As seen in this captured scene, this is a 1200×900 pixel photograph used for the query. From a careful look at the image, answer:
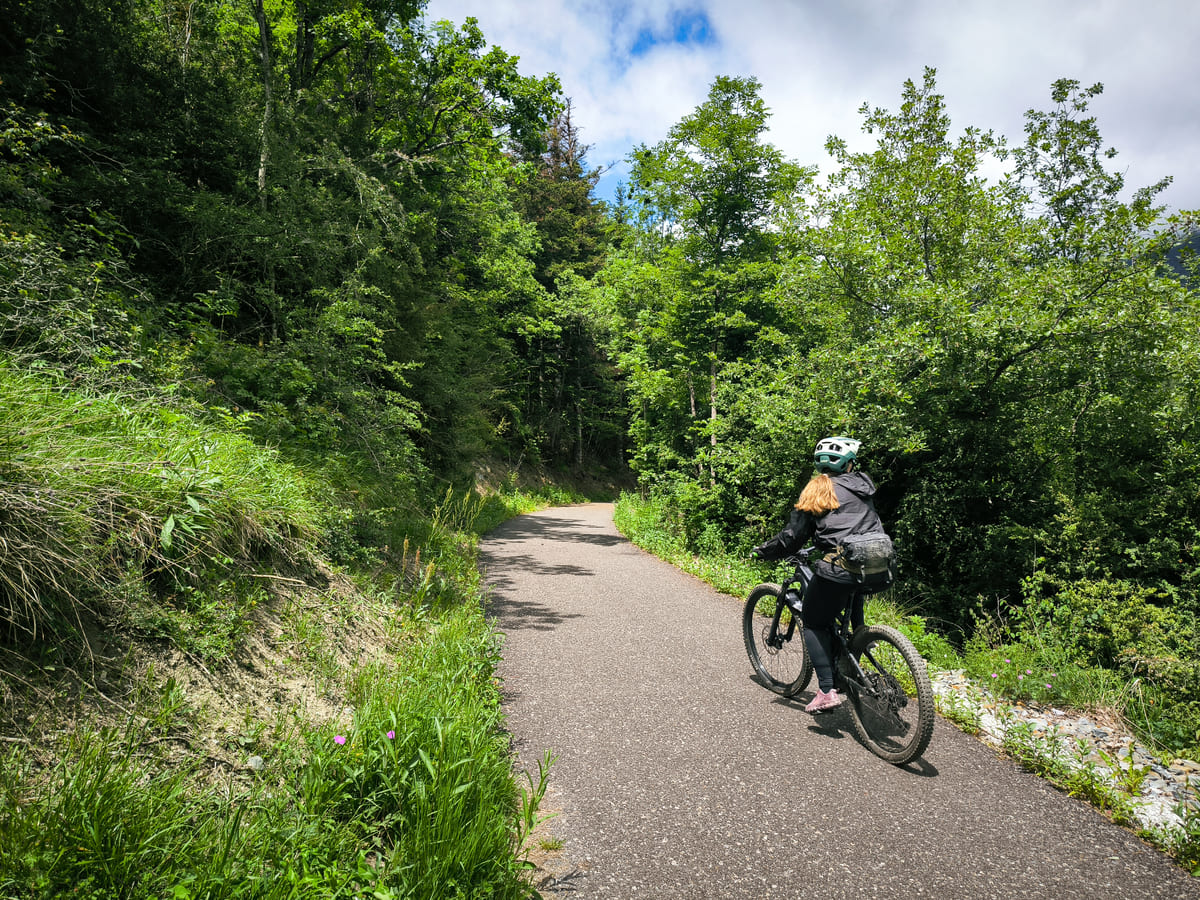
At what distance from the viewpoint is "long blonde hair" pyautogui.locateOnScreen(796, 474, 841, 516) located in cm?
393

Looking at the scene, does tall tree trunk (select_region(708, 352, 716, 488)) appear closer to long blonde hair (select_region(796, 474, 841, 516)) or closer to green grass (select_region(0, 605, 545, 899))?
long blonde hair (select_region(796, 474, 841, 516))

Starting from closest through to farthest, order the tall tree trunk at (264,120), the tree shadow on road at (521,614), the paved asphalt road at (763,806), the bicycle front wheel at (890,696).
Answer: the paved asphalt road at (763,806) → the bicycle front wheel at (890,696) → the tree shadow on road at (521,614) → the tall tree trunk at (264,120)

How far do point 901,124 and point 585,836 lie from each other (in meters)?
13.8

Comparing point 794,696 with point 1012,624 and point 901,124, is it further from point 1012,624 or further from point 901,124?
point 901,124

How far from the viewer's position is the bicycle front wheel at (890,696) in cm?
336

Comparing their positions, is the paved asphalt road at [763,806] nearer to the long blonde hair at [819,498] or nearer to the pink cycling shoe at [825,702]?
the pink cycling shoe at [825,702]

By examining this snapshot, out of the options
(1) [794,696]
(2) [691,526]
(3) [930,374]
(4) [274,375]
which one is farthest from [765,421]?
(4) [274,375]

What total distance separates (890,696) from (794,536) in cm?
125

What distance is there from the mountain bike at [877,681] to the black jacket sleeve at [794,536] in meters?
0.11

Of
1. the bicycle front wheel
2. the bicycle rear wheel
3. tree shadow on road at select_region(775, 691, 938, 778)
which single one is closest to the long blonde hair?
the bicycle front wheel

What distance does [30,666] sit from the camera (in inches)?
85.8

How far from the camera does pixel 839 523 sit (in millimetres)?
3869

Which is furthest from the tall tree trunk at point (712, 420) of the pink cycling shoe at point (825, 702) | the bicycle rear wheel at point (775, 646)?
the pink cycling shoe at point (825, 702)

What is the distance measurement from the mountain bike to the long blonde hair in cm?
39
